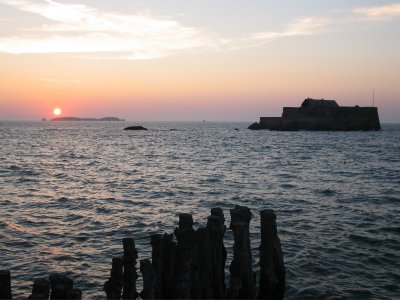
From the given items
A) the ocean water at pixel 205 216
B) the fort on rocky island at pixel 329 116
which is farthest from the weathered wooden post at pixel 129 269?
the fort on rocky island at pixel 329 116

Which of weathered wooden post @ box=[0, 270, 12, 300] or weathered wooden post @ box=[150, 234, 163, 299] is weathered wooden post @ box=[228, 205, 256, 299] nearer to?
weathered wooden post @ box=[150, 234, 163, 299]

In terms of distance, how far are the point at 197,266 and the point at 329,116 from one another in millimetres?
112767

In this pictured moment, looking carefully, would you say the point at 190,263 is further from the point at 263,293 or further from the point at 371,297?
the point at 371,297

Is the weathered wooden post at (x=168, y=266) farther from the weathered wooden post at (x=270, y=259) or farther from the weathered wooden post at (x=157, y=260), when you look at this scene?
the weathered wooden post at (x=270, y=259)

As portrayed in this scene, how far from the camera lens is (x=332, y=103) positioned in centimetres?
11525

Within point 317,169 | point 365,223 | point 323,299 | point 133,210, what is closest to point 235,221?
point 323,299

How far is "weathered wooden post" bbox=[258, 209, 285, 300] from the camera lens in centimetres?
879

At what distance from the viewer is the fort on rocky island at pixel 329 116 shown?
11362cm

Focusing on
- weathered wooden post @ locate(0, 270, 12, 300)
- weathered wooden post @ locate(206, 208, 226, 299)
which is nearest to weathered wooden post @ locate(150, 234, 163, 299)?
weathered wooden post @ locate(206, 208, 226, 299)

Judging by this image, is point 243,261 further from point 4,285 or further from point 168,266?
point 4,285

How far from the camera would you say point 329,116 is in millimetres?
115000

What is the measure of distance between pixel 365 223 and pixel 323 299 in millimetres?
8533

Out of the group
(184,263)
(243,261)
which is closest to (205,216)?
(243,261)

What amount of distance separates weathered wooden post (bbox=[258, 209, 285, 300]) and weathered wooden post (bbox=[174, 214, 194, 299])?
162 centimetres
